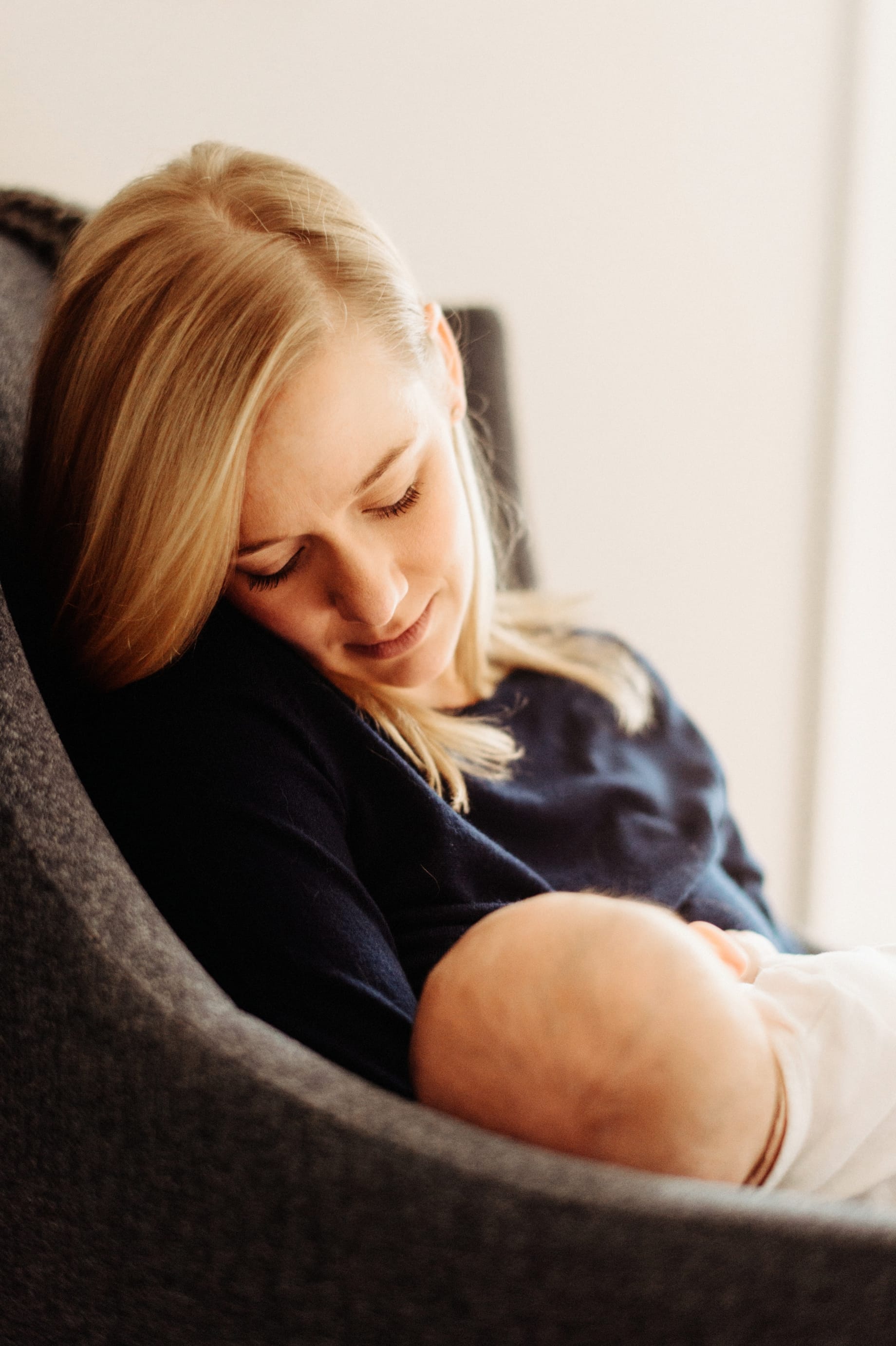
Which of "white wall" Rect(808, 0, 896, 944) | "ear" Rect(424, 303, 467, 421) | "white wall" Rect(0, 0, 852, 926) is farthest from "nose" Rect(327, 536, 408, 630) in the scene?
"white wall" Rect(808, 0, 896, 944)

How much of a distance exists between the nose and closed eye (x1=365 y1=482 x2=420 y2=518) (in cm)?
3

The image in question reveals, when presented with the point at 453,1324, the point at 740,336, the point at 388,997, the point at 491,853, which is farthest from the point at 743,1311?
the point at 740,336

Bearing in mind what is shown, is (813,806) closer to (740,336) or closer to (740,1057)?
(740,336)

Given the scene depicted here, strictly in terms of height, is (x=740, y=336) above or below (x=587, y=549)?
above

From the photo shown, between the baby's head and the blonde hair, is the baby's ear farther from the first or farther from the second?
the blonde hair

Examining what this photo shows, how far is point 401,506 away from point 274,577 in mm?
111

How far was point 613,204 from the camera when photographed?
158 centimetres

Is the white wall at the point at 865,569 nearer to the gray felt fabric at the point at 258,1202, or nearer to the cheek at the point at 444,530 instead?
the cheek at the point at 444,530

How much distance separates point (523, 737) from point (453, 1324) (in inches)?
24.5

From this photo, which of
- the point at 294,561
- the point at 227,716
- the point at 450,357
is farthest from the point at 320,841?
the point at 450,357

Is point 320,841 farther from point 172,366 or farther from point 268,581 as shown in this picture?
point 172,366

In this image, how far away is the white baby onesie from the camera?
2.00ft

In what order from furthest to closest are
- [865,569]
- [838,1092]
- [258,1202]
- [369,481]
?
[865,569] < [369,481] < [838,1092] < [258,1202]

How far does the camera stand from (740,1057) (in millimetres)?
579
